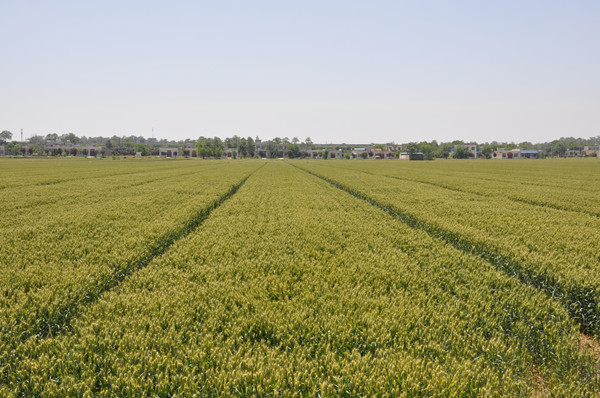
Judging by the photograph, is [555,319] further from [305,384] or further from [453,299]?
[305,384]

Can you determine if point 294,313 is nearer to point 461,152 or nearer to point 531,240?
point 531,240

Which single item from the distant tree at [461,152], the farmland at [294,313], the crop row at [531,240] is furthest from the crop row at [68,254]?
the distant tree at [461,152]

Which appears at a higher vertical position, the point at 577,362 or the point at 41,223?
the point at 41,223

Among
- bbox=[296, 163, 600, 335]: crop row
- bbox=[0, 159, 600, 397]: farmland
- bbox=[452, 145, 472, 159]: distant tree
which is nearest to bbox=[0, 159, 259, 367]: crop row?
bbox=[0, 159, 600, 397]: farmland

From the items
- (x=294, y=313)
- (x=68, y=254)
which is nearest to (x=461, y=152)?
(x=294, y=313)

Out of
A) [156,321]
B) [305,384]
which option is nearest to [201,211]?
[156,321]

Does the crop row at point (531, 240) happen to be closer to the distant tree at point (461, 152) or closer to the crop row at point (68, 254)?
the crop row at point (68, 254)

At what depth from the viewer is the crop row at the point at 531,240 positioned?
21.5 feet

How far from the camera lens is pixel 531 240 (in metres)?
9.92

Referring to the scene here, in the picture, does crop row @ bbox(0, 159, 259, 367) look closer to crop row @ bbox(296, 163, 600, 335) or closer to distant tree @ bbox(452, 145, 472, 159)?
crop row @ bbox(296, 163, 600, 335)

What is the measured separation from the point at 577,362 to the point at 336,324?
3.53m

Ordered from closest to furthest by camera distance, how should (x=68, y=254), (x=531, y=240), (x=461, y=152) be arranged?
1. (x=68, y=254)
2. (x=531, y=240)
3. (x=461, y=152)

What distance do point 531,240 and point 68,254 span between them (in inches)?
547

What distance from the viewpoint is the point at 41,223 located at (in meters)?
11.4
